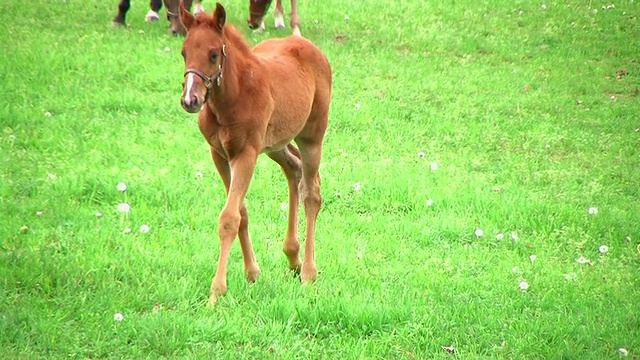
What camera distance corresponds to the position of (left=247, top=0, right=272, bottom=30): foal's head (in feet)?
44.2

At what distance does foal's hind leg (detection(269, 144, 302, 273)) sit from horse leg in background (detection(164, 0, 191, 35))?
6406 mm

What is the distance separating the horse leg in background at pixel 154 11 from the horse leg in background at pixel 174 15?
0.80 meters

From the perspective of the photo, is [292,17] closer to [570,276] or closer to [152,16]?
[152,16]

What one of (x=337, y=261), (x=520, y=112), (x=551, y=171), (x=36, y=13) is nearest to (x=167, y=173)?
(x=337, y=261)

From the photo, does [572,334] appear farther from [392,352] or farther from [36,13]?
[36,13]

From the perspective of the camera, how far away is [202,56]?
5461 millimetres

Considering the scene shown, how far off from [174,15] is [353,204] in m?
5.81

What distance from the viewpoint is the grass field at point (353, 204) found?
5.64 m

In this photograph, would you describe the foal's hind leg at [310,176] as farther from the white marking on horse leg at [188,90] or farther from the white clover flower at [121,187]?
the white clover flower at [121,187]

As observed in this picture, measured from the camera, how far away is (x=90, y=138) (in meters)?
9.20

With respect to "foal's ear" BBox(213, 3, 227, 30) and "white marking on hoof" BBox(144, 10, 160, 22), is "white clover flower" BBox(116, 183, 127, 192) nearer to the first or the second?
"foal's ear" BBox(213, 3, 227, 30)

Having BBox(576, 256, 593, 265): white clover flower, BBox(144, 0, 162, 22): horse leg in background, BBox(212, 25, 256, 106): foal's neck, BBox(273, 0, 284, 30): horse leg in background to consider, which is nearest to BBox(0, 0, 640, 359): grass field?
BBox(576, 256, 593, 265): white clover flower

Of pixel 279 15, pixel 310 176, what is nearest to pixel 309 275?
pixel 310 176

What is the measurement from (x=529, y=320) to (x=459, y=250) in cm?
142
